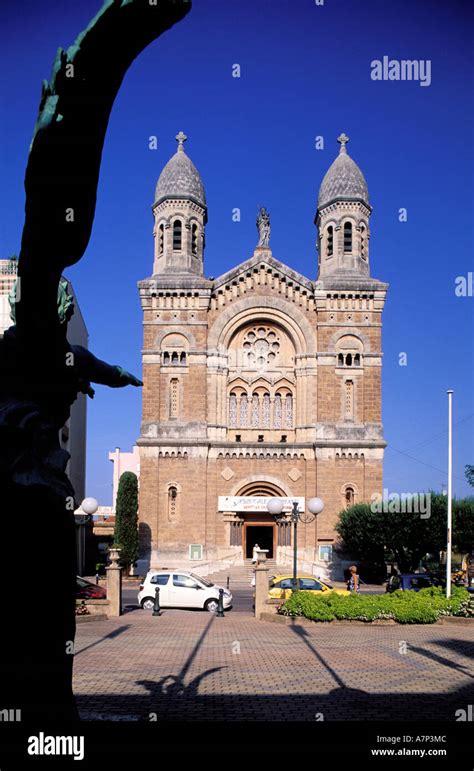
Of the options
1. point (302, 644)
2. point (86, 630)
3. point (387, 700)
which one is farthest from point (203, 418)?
point (387, 700)

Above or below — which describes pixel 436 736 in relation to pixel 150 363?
below

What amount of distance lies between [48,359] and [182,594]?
76.8 ft

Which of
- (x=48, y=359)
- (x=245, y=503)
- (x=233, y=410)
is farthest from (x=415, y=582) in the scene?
(x=48, y=359)

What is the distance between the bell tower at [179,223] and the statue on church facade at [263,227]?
3.28m

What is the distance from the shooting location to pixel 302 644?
18688 millimetres

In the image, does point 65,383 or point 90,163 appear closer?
point 90,163

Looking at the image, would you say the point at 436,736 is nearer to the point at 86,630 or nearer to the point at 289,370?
the point at 86,630

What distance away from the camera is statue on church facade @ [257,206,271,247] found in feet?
155

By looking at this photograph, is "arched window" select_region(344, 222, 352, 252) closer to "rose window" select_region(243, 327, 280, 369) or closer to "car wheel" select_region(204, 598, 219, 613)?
"rose window" select_region(243, 327, 280, 369)

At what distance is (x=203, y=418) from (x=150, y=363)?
4107 millimetres

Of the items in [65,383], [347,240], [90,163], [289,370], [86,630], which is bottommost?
[86,630]

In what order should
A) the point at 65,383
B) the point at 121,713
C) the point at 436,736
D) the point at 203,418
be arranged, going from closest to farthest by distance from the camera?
the point at 65,383, the point at 436,736, the point at 121,713, the point at 203,418

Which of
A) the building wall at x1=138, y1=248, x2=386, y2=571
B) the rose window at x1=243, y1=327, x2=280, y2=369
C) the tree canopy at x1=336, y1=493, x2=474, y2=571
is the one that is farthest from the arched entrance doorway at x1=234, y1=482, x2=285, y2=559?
the rose window at x1=243, y1=327, x2=280, y2=369

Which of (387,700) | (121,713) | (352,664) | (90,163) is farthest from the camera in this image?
(352,664)
